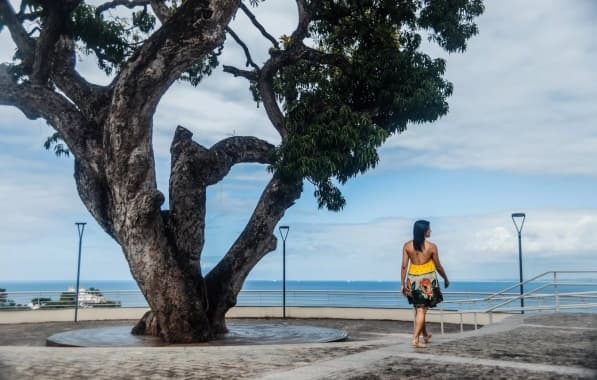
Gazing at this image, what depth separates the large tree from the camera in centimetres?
1255

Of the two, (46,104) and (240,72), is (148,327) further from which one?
(240,72)

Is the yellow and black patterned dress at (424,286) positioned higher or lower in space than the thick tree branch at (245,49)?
lower

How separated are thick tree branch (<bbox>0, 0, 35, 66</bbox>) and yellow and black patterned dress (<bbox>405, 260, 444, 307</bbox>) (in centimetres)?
1116

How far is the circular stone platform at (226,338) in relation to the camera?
39.8ft

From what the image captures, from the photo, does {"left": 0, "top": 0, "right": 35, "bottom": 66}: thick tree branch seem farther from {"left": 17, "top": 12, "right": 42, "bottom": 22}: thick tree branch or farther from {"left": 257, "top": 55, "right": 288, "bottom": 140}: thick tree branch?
{"left": 257, "top": 55, "right": 288, "bottom": 140}: thick tree branch

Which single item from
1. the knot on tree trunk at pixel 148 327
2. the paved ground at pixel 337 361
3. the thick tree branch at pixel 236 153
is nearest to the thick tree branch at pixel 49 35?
the thick tree branch at pixel 236 153

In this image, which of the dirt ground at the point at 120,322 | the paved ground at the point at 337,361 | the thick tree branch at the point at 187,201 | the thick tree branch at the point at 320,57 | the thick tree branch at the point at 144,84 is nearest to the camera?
the paved ground at the point at 337,361

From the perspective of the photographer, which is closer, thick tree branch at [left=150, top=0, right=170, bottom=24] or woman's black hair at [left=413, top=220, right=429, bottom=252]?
woman's black hair at [left=413, top=220, right=429, bottom=252]

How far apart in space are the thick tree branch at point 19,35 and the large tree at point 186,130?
0.03m

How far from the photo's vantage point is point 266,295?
2697 centimetres

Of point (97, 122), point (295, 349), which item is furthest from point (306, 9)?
point (295, 349)

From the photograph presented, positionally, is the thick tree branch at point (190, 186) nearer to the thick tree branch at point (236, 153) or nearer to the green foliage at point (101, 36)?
the thick tree branch at point (236, 153)

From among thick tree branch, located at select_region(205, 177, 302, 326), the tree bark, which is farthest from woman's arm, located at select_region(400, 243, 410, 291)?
thick tree branch, located at select_region(205, 177, 302, 326)

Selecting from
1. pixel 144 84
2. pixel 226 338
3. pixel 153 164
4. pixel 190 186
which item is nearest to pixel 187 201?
pixel 190 186
